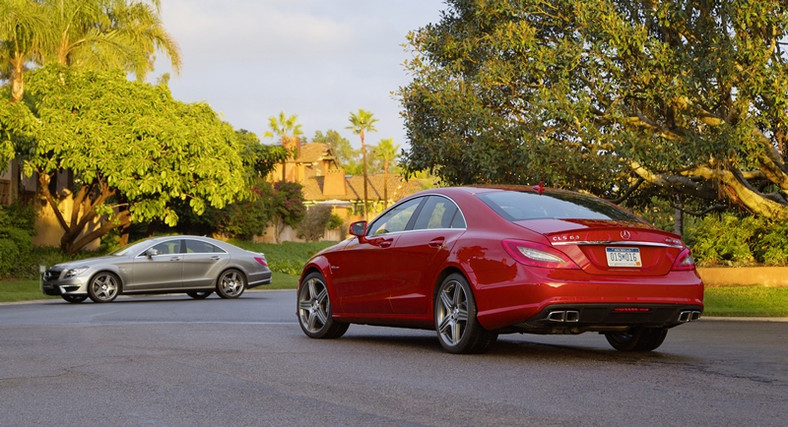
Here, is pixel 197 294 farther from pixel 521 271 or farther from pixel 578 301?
pixel 578 301

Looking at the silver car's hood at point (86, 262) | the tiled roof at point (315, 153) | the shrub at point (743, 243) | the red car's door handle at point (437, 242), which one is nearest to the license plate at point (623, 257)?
the red car's door handle at point (437, 242)

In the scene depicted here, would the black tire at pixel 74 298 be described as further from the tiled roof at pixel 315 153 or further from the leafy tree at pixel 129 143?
the tiled roof at pixel 315 153

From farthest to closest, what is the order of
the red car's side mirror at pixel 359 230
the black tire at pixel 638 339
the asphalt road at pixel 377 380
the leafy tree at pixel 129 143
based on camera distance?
1. the leafy tree at pixel 129 143
2. the red car's side mirror at pixel 359 230
3. the black tire at pixel 638 339
4. the asphalt road at pixel 377 380

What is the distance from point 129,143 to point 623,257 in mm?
25198

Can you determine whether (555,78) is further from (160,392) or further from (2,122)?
(2,122)

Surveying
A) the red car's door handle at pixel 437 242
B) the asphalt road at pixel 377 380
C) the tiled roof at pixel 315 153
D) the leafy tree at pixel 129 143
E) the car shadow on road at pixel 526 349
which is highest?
the tiled roof at pixel 315 153

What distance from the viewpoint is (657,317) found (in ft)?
31.1

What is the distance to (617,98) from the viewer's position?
20688 millimetres

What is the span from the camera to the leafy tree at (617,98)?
19.1m

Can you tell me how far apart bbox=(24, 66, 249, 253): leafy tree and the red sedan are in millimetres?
22358

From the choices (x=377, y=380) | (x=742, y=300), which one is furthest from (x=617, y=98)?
(x=377, y=380)

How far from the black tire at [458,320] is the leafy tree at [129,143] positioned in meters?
23.5

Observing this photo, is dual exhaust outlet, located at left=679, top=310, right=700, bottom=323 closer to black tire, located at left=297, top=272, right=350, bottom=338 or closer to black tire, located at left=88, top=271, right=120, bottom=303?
black tire, located at left=297, top=272, right=350, bottom=338

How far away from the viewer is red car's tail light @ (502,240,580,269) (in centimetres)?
927
